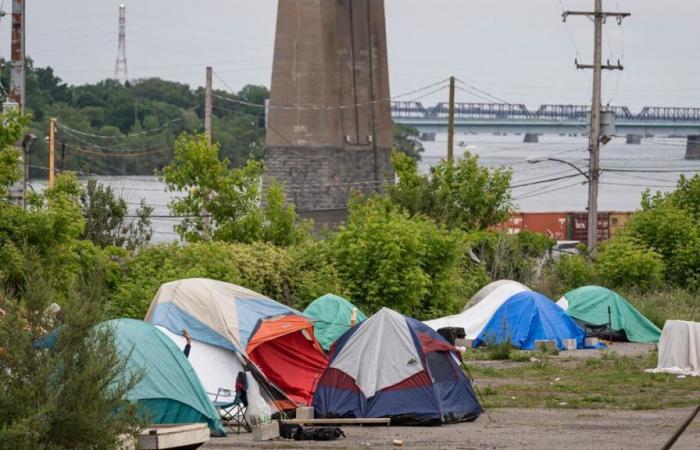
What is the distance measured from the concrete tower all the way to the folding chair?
39.0m

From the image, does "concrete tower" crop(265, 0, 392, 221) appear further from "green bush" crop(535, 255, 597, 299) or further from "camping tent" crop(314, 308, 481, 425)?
"camping tent" crop(314, 308, 481, 425)

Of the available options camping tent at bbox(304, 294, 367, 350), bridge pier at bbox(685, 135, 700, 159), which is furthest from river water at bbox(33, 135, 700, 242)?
camping tent at bbox(304, 294, 367, 350)

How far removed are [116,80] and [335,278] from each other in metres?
83.7

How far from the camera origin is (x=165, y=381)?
17.6 m

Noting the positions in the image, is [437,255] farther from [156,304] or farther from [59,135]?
[59,135]

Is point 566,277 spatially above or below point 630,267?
below

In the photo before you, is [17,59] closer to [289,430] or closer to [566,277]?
[289,430]

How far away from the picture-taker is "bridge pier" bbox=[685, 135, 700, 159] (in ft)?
368

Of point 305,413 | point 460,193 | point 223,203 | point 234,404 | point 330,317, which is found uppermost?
point 460,193

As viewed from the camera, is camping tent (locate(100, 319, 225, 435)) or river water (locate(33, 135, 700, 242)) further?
river water (locate(33, 135, 700, 242))

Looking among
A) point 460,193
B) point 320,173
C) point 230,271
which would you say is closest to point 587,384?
point 230,271

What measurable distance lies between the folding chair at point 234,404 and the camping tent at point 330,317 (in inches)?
244

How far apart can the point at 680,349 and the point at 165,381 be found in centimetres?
1101

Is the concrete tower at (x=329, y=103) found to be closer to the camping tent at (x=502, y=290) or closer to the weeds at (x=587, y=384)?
the camping tent at (x=502, y=290)
